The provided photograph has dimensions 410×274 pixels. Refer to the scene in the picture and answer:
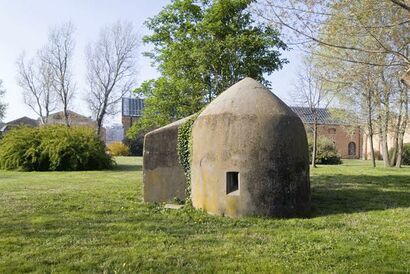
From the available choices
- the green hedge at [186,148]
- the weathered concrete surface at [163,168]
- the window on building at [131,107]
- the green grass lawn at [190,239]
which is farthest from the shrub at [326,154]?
the window on building at [131,107]

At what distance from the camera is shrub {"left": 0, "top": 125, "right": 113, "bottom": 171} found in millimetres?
25906

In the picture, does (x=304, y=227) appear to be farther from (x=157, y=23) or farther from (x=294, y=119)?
(x=157, y=23)

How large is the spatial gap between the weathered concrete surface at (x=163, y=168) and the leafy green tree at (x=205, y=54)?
900 cm

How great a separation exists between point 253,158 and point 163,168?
351cm

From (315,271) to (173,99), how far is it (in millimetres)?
17476

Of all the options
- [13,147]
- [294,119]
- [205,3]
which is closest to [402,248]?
[294,119]

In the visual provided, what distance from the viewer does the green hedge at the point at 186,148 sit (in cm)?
1192

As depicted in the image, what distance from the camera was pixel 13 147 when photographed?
26609mm

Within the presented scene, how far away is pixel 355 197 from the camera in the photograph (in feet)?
44.0

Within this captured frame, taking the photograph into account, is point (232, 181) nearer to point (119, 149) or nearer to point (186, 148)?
point (186, 148)

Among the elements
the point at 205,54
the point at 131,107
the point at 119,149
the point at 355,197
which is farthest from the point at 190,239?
the point at 131,107

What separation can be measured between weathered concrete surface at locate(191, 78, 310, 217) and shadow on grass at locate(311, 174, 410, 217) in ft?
3.50

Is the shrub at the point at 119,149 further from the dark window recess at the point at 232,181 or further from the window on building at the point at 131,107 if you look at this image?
the dark window recess at the point at 232,181

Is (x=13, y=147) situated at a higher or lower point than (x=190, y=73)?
lower
